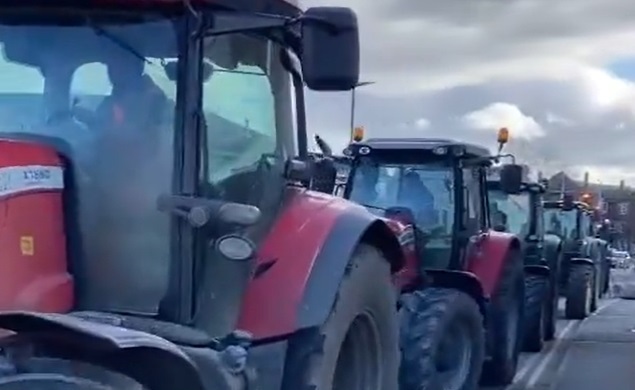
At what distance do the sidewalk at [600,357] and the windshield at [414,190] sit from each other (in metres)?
1.78

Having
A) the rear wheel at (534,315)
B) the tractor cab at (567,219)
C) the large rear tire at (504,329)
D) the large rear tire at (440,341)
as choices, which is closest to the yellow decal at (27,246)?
the large rear tire at (440,341)

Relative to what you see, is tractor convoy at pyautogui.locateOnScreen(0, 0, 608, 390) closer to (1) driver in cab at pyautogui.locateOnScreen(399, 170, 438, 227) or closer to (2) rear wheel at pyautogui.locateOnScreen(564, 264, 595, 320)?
(1) driver in cab at pyautogui.locateOnScreen(399, 170, 438, 227)

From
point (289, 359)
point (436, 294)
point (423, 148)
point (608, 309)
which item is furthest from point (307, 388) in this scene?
point (608, 309)

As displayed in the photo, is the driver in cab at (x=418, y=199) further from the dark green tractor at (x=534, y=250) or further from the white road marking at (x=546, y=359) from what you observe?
the dark green tractor at (x=534, y=250)

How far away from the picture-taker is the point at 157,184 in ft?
14.3

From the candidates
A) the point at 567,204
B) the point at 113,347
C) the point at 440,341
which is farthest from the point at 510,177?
the point at 113,347

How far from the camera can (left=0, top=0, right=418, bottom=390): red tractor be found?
4.16 metres

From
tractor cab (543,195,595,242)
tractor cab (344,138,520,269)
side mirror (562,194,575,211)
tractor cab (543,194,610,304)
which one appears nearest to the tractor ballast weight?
tractor cab (344,138,520,269)

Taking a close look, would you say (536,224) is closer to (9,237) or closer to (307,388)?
(307,388)

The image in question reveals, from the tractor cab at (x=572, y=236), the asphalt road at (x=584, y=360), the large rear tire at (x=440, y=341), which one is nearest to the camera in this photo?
the large rear tire at (x=440, y=341)

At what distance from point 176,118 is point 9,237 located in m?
0.72

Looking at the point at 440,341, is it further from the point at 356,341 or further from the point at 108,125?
the point at 108,125

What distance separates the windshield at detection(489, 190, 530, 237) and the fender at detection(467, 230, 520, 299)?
4367 mm

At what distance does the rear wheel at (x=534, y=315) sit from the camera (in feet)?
42.6
